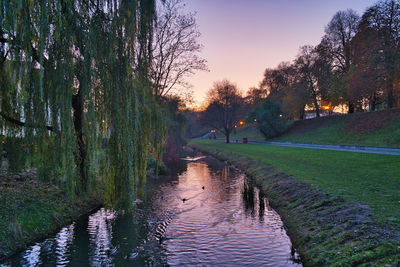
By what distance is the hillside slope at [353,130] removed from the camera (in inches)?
1063

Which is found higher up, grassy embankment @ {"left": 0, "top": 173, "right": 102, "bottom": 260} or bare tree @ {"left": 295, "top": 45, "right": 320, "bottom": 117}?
bare tree @ {"left": 295, "top": 45, "right": 320, "bottom": 117}

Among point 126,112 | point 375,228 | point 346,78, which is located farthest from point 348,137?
point 126,112

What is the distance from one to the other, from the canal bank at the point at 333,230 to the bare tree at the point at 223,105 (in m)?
40.0

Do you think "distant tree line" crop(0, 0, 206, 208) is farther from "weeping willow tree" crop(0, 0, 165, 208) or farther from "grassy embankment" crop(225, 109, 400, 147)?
"grassy embankment" crop(225, 109, 400, 147)

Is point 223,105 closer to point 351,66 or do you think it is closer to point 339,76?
point 339,76

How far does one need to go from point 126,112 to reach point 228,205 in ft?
23.3

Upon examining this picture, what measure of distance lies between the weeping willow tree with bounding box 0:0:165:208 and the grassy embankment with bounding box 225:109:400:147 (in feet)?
81.9

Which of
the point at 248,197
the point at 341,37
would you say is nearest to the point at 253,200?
the point at 248,197

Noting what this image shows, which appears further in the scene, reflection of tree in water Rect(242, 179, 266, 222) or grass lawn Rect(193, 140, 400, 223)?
reflection of tree in water Rect(242, 179, 266, 222)

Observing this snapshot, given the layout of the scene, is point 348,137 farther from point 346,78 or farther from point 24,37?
point 24,37

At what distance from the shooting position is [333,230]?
7.36 m

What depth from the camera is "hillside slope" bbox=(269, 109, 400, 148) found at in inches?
1063

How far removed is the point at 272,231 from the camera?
9164 mm

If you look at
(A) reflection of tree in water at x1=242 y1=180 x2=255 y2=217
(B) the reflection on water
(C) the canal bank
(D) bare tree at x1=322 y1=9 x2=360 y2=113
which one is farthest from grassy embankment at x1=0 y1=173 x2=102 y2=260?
(D) bare tree at x1=322 y1=9 x2=360 y2=113
